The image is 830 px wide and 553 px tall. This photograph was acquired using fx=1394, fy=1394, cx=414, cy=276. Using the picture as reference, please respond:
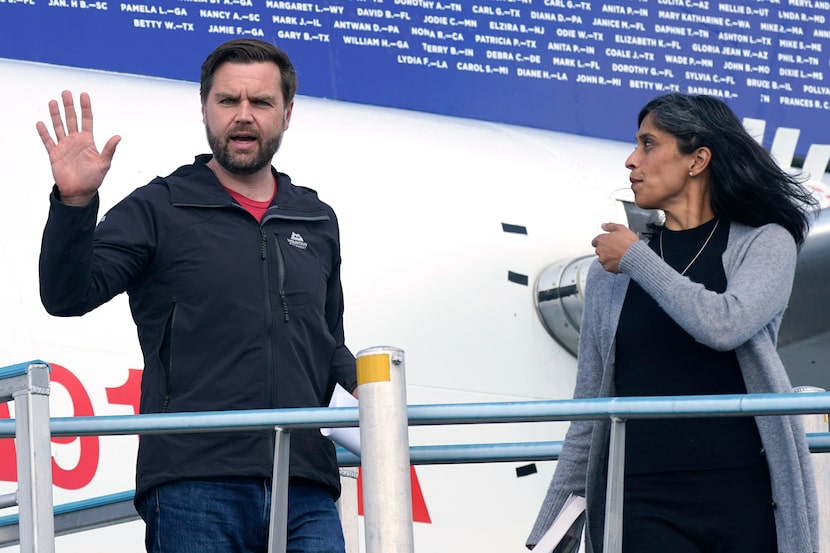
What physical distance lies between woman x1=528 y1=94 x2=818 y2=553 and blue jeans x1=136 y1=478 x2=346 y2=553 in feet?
1.78

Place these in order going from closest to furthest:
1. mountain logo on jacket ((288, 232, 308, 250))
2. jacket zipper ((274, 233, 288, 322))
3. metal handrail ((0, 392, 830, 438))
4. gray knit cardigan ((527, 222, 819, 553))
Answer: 1. metal handrail ((0, 392, 830, 438))
2. gray knit cardigan ((527, 222, 819, 553))
3. jacket zipper ((274, 233, 288, 322))
4. mountain logo on jacket ((288, 232, 308, 250))

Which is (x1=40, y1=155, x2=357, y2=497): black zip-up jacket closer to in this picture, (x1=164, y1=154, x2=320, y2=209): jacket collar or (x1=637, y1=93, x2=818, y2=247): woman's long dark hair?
(x1=164, y1=154, x2=320, y2=209): jacket collar

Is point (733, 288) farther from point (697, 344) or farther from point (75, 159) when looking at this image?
point (75, 159)

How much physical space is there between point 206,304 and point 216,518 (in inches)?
18.8

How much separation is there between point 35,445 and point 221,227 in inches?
30.7

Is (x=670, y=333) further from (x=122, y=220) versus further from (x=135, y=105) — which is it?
(x=135, y=105)

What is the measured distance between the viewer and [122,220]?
3.15m

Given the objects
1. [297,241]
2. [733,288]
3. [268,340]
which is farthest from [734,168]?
[268,340]

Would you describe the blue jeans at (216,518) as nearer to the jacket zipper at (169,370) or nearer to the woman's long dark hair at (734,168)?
the jacket zipper at (169,370)

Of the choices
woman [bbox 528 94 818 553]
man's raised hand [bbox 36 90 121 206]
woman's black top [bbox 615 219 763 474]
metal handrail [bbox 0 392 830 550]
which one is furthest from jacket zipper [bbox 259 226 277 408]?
woman's black top [bbox 615 219 763 474]

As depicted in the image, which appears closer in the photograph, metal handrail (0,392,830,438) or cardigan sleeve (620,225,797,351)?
metal handrail (0,392,830,438)

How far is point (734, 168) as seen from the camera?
3205 millimetres

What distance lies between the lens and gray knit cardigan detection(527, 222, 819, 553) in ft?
9.39

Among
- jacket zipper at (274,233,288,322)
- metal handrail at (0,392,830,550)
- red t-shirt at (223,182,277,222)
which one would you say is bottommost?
metal handrail at (0,392,830,550)
